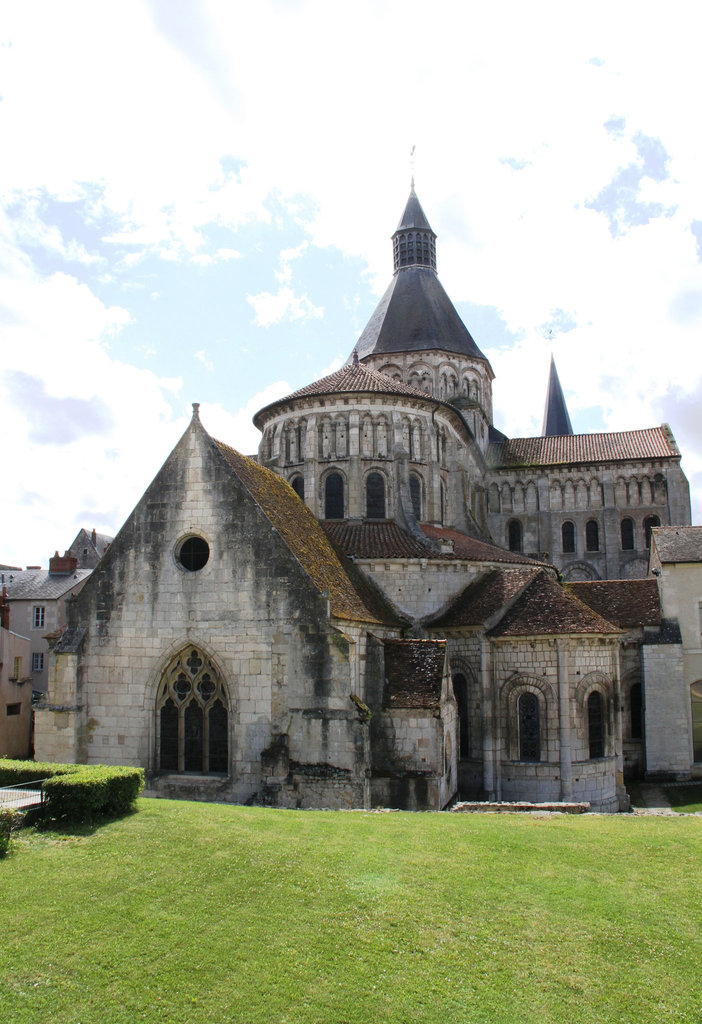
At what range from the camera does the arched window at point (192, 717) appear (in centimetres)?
1917

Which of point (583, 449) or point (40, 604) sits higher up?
point (583, 449)

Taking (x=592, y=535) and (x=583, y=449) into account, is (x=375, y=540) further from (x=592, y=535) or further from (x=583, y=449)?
(x=583, y=449)

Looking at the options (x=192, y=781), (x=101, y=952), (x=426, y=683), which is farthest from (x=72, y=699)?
(x=101, y=952)

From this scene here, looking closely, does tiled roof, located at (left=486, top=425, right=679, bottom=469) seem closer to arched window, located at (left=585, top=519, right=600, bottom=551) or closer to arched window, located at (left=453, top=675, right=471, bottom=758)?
arched window, located at (left=585, top=519, right=600, bottom=551)

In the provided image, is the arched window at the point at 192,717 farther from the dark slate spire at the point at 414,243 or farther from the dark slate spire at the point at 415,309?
the dark slate spire at the point at 414,243

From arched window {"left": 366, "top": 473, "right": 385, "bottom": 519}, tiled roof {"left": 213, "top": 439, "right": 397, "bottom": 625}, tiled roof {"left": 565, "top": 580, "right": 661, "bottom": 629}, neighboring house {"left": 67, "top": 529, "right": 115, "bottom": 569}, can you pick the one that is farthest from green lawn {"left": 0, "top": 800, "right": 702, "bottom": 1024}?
neighboring house {"left": 67, "top": 529, "right": 115, "bottom": 569}

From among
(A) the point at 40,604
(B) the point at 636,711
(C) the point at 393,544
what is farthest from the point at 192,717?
(A) the point at 40,604

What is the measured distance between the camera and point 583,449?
50.1m

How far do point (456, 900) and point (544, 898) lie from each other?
124 centimetres

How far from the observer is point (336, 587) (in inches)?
816

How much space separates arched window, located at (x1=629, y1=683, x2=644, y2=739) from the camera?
30.1 meters

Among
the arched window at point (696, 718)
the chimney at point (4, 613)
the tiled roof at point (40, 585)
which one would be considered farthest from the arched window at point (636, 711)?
the tiled roof at point (40, 585)

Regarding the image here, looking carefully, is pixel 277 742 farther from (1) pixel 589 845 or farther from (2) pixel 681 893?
(2) pixel 681 893

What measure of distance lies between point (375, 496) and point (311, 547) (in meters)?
9.51
